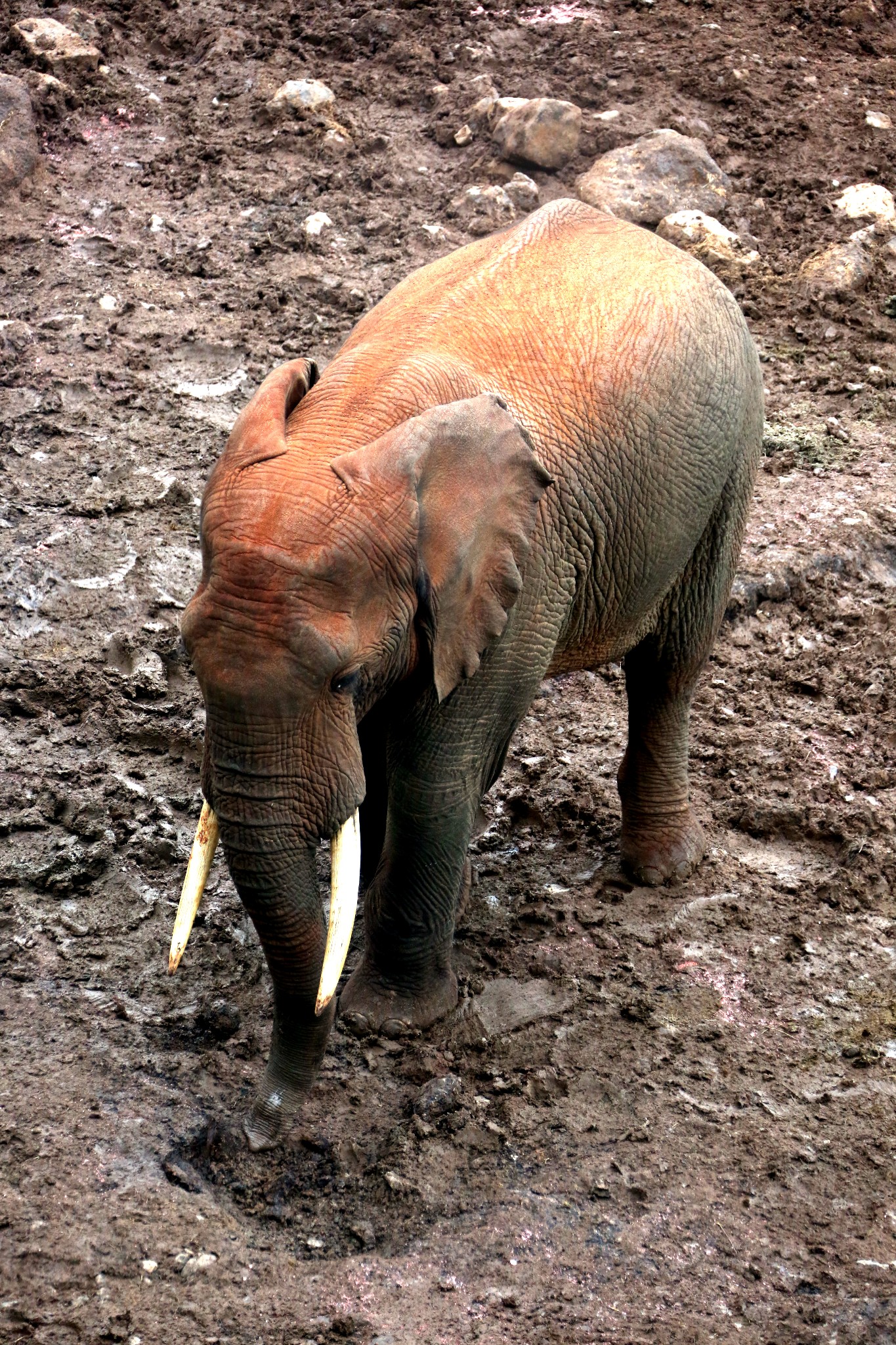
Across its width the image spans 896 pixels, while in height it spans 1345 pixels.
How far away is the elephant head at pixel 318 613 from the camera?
3760 mm

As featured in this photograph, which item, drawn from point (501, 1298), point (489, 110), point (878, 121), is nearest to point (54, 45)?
point (489, 110)

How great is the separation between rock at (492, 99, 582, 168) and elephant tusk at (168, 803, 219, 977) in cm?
749

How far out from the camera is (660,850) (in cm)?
608

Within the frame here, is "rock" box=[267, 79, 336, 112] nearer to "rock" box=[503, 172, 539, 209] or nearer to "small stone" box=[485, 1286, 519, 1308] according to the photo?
"rock" box=[503, 172, 539, 209]

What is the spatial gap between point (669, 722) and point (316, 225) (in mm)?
5039

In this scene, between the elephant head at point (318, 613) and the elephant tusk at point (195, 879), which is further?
Answer: the elephant tusk at point (195, 879)

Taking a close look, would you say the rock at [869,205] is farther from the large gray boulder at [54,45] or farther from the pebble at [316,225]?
the large gray boulder at [54,45]

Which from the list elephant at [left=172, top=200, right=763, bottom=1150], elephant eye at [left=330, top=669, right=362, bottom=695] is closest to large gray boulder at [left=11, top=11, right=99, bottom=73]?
elephant at [left=172, top=200, right=763, bottom=1150]

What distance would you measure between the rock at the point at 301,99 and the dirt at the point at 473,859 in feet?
0.57

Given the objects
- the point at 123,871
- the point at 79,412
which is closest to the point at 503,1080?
the point at 123,871

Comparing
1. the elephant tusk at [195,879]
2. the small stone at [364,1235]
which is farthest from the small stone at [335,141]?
the small stone at [364,1235]

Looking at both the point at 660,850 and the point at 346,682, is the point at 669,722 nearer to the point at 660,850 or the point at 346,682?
the point at 660,850

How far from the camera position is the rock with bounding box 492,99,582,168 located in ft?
33.9

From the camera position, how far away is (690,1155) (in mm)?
4730
